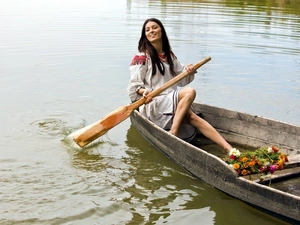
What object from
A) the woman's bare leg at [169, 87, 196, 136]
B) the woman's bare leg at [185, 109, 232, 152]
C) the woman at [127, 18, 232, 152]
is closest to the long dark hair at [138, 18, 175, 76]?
the woman at [127, 18, 232, 152]

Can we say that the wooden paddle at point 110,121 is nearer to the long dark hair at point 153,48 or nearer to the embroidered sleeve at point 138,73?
the embroidered sleeve at point 138,73

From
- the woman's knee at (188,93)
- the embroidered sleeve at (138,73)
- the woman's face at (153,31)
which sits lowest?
the woman's knee at (188,93)

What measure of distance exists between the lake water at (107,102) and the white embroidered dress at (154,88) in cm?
40

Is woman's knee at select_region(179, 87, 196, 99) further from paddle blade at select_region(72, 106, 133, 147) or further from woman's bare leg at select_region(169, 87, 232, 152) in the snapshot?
paddle blade at select_region(72, 106, 133, 147)

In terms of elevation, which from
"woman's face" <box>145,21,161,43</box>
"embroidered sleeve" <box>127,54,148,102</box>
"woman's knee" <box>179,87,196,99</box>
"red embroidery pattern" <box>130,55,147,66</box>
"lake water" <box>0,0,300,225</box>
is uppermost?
"woman's face" <box>145,21,161,43</box>

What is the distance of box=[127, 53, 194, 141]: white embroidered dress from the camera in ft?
19.2

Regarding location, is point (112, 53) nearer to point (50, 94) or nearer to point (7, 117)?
point (50, 94)

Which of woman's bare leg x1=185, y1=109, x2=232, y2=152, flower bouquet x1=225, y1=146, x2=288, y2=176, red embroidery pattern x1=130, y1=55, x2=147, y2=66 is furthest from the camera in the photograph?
red embroidery pattern x1=130, y1=55, x2=147, y2=66

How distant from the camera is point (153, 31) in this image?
5.86 m

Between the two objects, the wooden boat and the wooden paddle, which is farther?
the wooden paddle

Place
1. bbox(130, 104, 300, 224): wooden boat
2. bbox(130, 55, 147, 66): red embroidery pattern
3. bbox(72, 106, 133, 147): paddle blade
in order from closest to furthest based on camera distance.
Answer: bbox(130, 104, 300, 224): wooden boat
bbox(72, 106, 133, 147): paddle blade
bbox(130, 55, 147, 66): red embroidery pattern

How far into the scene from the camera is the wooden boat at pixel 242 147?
13.5 ft

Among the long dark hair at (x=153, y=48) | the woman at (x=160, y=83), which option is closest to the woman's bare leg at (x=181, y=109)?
the woman at (x=160, y=83)

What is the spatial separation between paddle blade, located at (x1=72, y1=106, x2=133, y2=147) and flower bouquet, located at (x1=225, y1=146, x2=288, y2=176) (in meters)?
1.65
